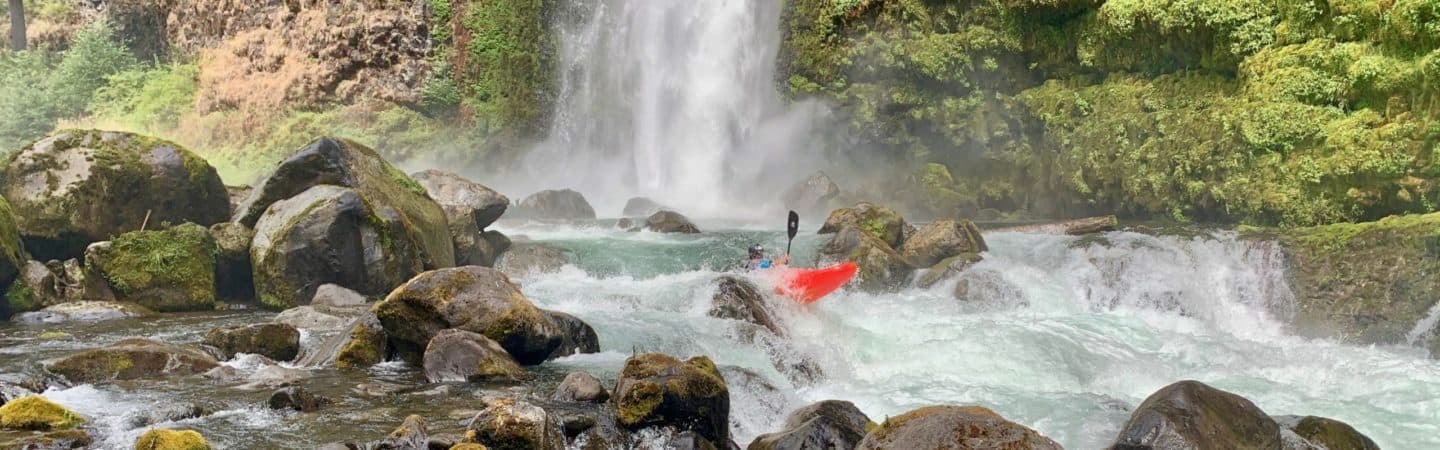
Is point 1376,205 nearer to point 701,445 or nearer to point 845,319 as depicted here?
point 845,319

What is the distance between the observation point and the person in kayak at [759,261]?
14.1 m

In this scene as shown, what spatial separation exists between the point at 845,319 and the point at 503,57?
66.4ft

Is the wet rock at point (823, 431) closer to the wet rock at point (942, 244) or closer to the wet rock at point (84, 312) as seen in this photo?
the wet rock at point (942, 244)

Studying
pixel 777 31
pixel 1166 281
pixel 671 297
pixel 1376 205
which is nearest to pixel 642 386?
pixel 671 297

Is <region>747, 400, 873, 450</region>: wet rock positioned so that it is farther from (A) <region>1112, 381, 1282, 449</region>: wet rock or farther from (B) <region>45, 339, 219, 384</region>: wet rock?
(B) <region>45, 339, 219, 384</region>: wet rock

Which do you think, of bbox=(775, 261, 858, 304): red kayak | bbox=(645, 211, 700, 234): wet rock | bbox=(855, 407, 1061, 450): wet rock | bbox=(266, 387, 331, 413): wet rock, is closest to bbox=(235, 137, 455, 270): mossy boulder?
bbox=(775, 261, 858, 304): red kayak

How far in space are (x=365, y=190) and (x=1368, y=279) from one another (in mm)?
12656

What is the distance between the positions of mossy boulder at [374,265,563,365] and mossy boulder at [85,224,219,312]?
4436 mm

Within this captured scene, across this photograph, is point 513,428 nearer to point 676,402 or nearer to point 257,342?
point 676,402

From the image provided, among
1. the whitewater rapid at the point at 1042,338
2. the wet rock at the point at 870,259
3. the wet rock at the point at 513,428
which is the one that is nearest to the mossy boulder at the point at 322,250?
the whitewater rapid at the point at 1042,338

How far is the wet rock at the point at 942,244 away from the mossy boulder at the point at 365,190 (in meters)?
6.74

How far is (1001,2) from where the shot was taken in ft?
67.4

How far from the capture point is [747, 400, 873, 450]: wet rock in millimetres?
6336

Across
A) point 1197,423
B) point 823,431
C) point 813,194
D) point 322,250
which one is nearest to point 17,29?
point 813,194
